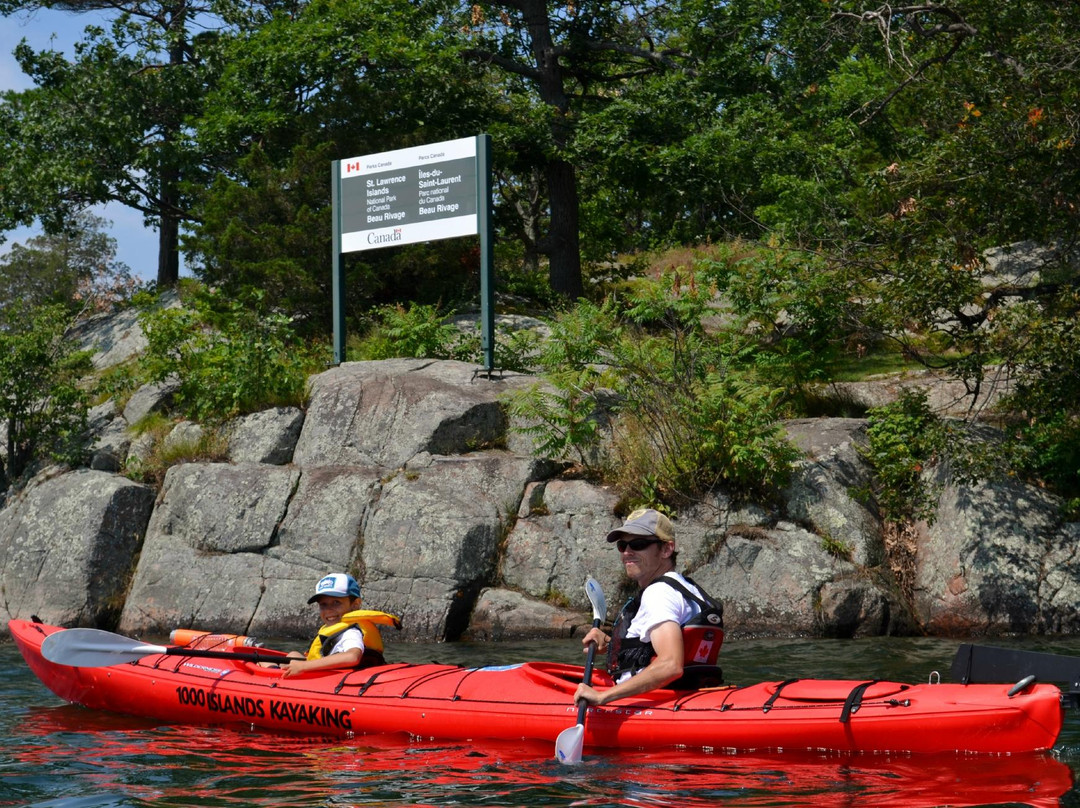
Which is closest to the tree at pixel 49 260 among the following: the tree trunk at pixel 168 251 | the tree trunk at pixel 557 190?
the tree trunk at pixel 168 251

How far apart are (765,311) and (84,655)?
9052 millimetres

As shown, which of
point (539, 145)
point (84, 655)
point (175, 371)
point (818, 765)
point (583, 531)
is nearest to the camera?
point (818, 765)

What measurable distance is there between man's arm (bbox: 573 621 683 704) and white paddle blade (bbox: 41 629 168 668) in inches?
172

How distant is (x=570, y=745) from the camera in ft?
22.0

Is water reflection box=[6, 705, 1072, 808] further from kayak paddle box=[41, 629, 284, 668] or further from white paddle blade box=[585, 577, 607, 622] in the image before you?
kayak paddle box=[41, 629, 284, 668]

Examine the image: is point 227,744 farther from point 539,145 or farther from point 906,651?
point 539,145

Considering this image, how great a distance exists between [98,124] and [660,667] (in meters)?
18.4

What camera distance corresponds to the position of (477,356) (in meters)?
16.6

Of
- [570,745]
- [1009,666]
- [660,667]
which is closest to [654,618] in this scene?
[660,667]

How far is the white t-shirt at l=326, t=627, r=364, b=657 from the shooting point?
841 centimetres

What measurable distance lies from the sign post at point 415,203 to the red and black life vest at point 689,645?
854 cm

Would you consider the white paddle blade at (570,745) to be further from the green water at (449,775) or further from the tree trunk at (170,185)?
the tree trunk at (170,185)

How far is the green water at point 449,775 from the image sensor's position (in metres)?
6.02

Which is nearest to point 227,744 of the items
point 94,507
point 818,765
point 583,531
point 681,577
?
point 681,577
